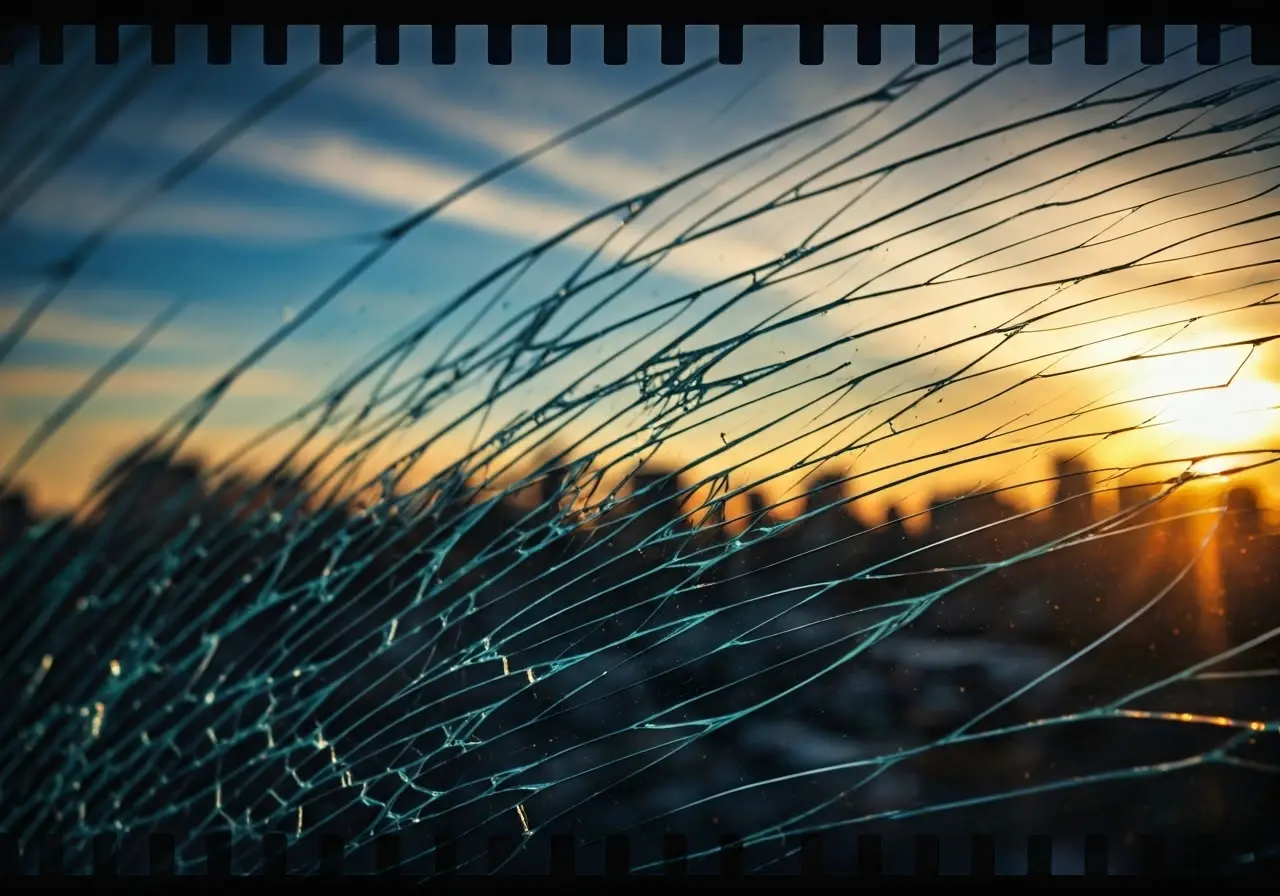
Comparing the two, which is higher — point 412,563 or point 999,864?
point 412,563

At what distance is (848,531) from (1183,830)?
408 mm

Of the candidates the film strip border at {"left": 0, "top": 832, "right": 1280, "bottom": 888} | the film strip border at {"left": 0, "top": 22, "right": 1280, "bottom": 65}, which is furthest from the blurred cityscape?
the film strip border at {"left": 0, "top": 22, "right": 1280, "bottom": 65}

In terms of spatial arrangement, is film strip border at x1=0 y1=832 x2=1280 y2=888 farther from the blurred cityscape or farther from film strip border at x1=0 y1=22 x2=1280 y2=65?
film strip border at x1=0 y1=22 x2=1280 y2=65

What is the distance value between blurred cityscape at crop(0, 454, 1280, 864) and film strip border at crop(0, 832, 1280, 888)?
0.05ft

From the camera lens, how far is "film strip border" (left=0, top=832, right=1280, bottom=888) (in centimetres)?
79

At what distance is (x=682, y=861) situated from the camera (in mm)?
811

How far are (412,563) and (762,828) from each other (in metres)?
0.39

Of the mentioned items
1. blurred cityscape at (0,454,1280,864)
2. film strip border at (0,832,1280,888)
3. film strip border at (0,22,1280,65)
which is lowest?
film strip border at (0,832,1280,888)

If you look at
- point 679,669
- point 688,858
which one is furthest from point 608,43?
point 688,858

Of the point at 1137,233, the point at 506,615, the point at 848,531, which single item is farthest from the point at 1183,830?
the point at 506,615

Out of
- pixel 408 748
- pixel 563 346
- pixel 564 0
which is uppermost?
pixel 564 0

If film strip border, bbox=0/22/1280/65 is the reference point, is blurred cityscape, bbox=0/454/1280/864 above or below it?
below

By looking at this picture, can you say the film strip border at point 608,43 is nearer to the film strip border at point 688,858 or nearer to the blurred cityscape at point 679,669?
the blurred cityscape at point 679,669

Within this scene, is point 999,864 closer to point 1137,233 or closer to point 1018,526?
point 1018,526
